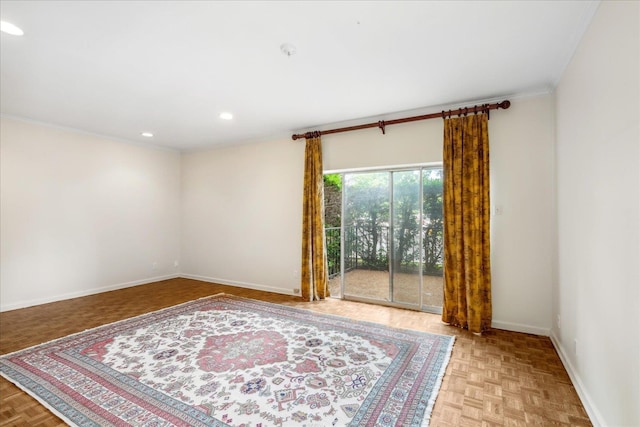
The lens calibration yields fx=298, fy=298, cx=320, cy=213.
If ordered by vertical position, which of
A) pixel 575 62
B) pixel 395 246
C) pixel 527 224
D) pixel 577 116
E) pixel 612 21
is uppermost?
pixel 575 62

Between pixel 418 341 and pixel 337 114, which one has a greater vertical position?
pixel 337 114

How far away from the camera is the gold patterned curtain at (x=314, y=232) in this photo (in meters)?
4.58

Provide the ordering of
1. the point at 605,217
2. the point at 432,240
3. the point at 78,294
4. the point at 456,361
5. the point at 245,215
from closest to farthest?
the point at 605,217 → the point at 456,361 → the point at 432,240 → the point at 78,294 → the point at 245,215

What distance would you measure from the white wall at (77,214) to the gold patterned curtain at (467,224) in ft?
17.4

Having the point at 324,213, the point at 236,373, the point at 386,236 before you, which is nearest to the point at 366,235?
the point at 386,236

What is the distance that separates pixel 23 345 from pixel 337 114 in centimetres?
432

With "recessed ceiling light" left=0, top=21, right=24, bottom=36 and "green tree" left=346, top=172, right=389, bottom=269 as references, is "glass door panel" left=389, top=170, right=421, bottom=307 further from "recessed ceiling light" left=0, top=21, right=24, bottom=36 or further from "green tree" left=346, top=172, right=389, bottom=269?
"recessed ceiling light" left=0, top=21, right=24, bottom=36

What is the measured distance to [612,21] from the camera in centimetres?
168

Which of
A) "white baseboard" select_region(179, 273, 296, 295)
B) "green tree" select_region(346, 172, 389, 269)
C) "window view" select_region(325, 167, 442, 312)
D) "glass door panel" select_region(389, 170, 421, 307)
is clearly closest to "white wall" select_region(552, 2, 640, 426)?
"window view" select_region(325, 167, 442, 312)

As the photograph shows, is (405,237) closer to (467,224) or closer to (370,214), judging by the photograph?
(370,214)

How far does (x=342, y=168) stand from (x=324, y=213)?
2.51 ft

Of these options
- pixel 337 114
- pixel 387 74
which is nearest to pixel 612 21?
pixel 387 74

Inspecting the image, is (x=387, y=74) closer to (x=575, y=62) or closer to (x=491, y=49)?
(x=491, y=49)

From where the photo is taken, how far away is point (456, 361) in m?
2.67
